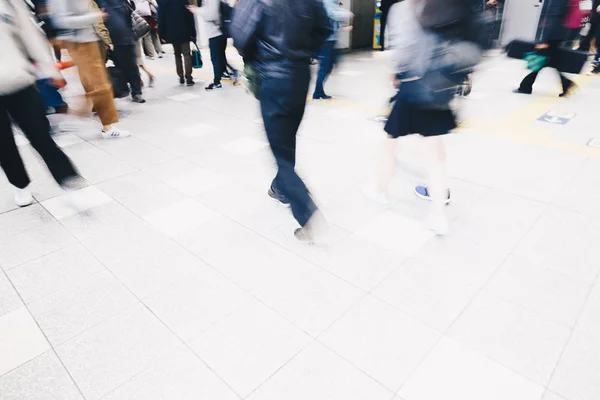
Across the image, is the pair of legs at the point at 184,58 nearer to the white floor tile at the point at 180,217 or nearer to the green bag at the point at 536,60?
the white floor tile at the point at 180,217

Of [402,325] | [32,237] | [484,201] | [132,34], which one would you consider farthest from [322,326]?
[132,34]

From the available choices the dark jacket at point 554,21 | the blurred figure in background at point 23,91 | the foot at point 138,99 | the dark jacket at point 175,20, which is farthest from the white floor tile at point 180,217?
the dark jacket at point 554,21

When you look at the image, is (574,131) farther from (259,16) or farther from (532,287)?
(259,16)

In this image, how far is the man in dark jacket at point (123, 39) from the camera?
4101 millimetres

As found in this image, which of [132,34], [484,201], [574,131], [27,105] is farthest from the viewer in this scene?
[132,34]

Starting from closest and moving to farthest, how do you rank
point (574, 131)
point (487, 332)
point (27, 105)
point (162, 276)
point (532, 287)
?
point (487, 332) → point (532, 287) → point (162, 276) → point (27, 105) → point (574, 131)

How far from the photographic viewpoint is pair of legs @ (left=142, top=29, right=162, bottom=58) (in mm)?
7645

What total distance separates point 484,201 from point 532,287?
0.85 m

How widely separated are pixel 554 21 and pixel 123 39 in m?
4.48

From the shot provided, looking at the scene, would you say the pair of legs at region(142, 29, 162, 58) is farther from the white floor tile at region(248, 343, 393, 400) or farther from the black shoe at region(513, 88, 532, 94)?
the white floor tile at region(248, 343, 393, 400)

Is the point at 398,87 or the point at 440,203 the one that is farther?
the point at 440,203

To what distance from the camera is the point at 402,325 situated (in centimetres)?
172

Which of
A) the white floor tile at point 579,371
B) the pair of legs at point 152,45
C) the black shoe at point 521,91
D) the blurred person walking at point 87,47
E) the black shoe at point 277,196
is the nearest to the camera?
the white floor tile at point 579,371

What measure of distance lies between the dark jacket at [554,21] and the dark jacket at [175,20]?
4.07m
